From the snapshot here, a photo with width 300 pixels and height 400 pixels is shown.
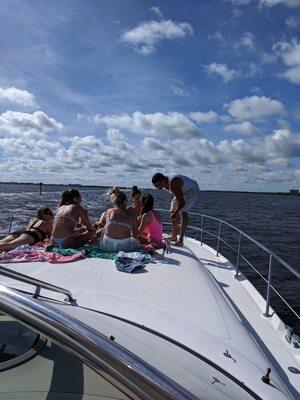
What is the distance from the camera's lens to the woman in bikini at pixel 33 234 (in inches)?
218

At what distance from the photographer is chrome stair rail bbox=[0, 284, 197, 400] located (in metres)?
1.07

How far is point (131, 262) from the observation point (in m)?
4.39

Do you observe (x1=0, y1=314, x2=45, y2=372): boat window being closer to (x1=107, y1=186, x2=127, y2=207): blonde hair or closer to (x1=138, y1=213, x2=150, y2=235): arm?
(x1=107, y1=186, x2=127, y2=207): blonde hair

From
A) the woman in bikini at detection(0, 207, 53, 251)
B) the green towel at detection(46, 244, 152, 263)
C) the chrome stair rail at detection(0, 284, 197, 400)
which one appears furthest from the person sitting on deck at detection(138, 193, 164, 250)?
the chrome stair rail at detection(0, 284, 197, 400)

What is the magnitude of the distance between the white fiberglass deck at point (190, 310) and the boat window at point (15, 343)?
26 centimetres

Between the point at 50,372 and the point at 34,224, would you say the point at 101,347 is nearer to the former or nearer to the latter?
the point at 50,372

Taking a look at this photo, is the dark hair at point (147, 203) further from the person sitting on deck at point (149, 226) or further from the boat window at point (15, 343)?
the boat window at point (15, 343)

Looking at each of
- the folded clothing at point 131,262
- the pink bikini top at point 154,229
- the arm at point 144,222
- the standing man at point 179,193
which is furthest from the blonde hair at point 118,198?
the standing man at point 179,193

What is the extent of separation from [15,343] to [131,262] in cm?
247

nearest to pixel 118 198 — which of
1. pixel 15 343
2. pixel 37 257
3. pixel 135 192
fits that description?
pixel 37 257

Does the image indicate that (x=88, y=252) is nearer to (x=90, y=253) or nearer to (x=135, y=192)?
(x=90, y=253)

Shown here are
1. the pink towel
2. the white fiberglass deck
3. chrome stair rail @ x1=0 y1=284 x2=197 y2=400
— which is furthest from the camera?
the pink towel

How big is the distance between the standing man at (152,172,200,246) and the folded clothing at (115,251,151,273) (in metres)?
2.12

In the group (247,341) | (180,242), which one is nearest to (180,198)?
(180,242)
